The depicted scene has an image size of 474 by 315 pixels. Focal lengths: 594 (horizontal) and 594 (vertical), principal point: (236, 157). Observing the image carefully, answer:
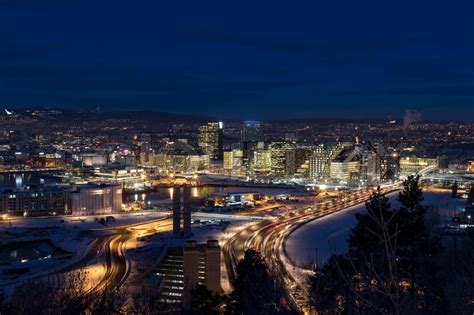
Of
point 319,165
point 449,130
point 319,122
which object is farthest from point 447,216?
point 319,122

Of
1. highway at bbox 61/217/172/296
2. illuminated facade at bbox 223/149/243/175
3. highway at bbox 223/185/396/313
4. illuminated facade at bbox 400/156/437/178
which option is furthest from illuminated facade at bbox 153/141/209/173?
highway at bbox 61/217/172/296

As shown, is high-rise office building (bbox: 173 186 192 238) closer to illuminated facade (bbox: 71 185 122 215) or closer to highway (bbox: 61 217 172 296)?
highway (bbox: 61 217 172 296)

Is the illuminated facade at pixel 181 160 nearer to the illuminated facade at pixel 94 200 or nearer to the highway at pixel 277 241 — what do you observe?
the illuminated facade at pixel 94 200

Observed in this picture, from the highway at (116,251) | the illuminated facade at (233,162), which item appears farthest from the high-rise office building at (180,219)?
the illuminated facade at (233,162)

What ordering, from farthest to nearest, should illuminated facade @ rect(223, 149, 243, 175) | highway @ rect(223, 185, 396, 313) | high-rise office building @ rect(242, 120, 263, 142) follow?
high-rise office building @ rect(242, 120, 263, 142), illuminated facade @ rect(223, 149, 243, 175), highway @ rect(223, 185, 396, 313)

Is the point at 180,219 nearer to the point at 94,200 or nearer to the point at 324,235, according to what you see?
the point at 324,235
